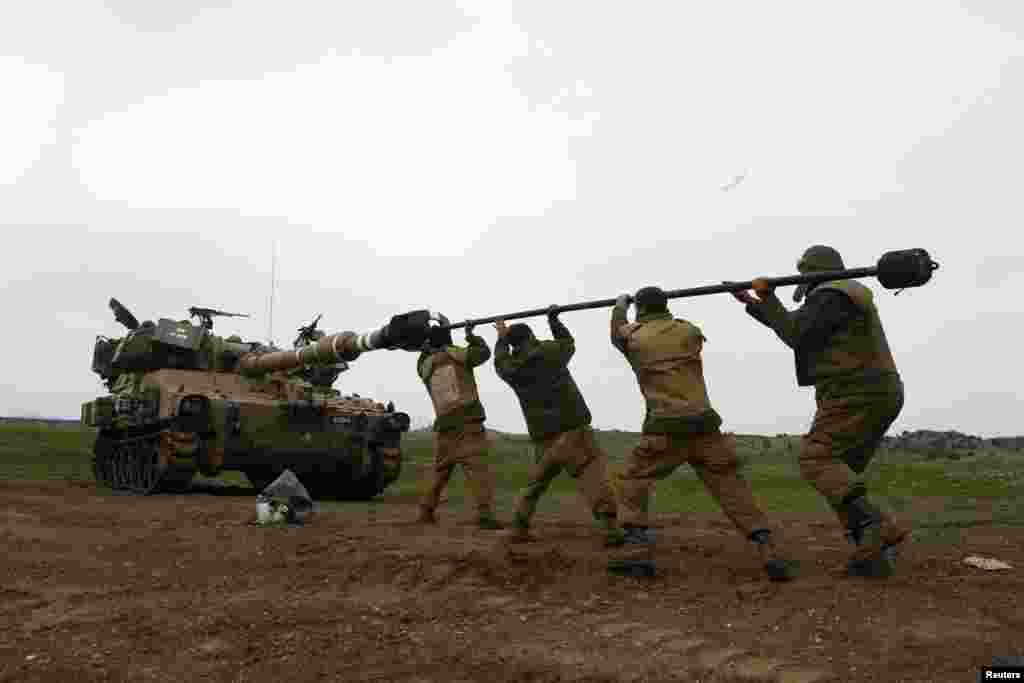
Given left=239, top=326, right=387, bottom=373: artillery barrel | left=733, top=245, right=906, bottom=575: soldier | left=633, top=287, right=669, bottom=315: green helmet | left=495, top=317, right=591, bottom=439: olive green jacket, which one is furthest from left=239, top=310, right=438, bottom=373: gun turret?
left=733, top=245, right=906, bottom=575: soldier

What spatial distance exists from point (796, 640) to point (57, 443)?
30.8 metres

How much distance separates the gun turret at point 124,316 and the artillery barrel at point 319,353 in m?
2.12

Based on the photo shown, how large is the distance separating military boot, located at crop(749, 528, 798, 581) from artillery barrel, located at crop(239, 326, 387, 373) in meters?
6.61

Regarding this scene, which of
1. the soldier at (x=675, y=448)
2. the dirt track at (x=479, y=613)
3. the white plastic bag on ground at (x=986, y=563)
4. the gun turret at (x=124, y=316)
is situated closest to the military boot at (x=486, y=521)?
the dirt track at (x=479, y=613)

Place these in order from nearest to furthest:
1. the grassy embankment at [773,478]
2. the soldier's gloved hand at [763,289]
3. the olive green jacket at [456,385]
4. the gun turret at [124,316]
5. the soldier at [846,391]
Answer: the soldier at [846,391] < the soldier's gloved hand at [763,289] < the olive green jacket at [456,385] < the grassy embankment at [773,478] < the gun turret at [124,316]

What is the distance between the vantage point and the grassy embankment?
12453 mm

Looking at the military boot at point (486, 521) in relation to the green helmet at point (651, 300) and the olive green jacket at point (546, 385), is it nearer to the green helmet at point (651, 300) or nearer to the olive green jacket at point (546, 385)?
the olive green jacket at point (546, 385)

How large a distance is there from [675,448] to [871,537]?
1.25 m

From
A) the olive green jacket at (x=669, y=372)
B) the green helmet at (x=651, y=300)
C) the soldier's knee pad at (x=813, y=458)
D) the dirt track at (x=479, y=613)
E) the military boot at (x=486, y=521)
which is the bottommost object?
the dirt track at (x=479, y=613)

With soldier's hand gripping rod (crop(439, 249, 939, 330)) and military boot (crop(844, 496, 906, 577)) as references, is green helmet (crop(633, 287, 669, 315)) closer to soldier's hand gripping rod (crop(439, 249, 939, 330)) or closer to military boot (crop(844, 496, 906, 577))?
soldier's hand gripping rod (crop(439, 249, 939, 330))

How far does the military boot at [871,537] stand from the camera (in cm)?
564

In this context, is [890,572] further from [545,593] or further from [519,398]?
[519,398]

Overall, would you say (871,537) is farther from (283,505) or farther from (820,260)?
(283,505)

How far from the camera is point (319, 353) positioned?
520 inches
